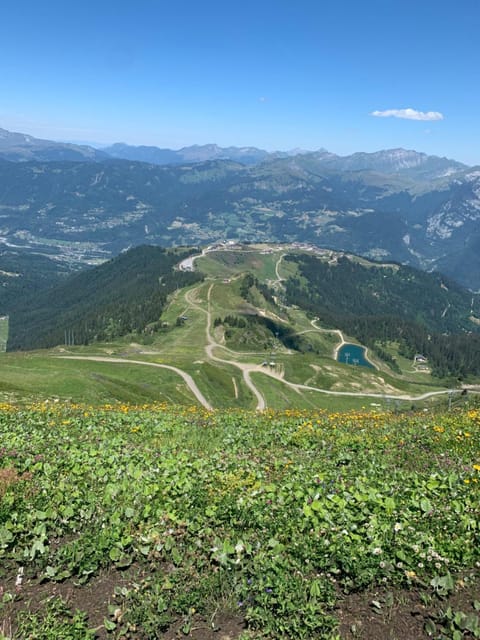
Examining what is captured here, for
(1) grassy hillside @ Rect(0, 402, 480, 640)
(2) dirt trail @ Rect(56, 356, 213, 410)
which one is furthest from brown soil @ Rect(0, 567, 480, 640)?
(2) dirt trail @ Rect(56, 356, 213, 410)

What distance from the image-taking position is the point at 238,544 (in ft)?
36.4

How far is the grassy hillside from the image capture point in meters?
9.25

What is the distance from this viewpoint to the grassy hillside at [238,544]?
30.3 feet

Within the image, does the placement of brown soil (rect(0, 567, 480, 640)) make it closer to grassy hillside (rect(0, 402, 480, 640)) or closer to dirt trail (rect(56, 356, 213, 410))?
grassy hillside (rect(0, 402, 480, 640))

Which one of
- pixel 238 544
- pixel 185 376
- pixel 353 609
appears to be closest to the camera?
pixel 353 609

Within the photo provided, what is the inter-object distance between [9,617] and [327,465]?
1113 centimetres

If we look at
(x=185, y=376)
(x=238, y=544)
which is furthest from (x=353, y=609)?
(x=185, y=376)

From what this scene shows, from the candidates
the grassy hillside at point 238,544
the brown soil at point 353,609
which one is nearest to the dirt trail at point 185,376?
the grassy hillside at point 238,544

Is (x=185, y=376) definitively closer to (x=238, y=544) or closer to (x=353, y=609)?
(x=238, y=544)

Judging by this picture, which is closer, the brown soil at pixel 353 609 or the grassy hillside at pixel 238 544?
the brown soil at pixel 353 609

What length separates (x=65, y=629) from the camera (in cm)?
897

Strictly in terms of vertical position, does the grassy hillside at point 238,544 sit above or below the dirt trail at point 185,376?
above

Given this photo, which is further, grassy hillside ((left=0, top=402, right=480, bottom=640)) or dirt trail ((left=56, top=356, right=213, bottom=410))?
dirt trail ((left=56, top=356, right=213, bottom=410))

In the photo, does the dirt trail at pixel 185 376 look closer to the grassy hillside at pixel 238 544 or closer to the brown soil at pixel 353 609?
the grassy hillside at pixel 238 544
